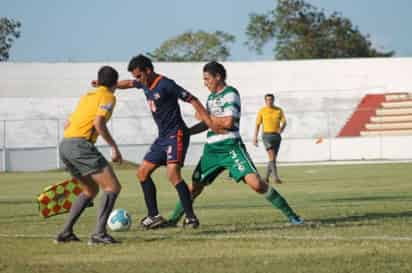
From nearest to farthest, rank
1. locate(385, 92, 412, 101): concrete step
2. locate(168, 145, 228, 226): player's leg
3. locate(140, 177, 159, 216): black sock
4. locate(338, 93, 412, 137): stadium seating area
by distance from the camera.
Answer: locate(168, 145, 228, 226): player's leg, locate(140, 177, 159, 216): black sock, locate(338, 93, 412, 137): stadium seating area, locate(385, 92, 412, 101): concrete step

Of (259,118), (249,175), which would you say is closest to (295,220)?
(249,175)

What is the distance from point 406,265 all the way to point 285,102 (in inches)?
1850

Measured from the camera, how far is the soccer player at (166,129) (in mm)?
11688

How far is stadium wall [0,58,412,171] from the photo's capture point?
47.4 metres

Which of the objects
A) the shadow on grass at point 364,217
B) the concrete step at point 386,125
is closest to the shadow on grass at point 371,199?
the shadow on grass at point 364,217

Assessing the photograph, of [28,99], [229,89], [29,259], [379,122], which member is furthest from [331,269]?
[28,99]

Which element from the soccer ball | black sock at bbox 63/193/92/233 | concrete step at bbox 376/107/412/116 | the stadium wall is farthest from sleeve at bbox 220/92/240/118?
concrete step at bbox 376/107/412/116

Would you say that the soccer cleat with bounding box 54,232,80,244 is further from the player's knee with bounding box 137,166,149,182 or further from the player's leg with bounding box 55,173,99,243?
the player's knee with bounding box 137,166,149,182

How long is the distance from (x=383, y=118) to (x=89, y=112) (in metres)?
43.7

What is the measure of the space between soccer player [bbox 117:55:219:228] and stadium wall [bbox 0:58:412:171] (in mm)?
34465

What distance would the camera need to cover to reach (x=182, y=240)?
10430 mm

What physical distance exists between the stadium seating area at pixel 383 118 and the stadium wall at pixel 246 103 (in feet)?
1.78

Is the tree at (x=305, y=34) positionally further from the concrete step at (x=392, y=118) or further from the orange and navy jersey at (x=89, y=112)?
the orange and navy jersey at (x=89, y=112)

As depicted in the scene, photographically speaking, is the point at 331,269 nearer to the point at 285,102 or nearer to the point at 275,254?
the point at 275,254
